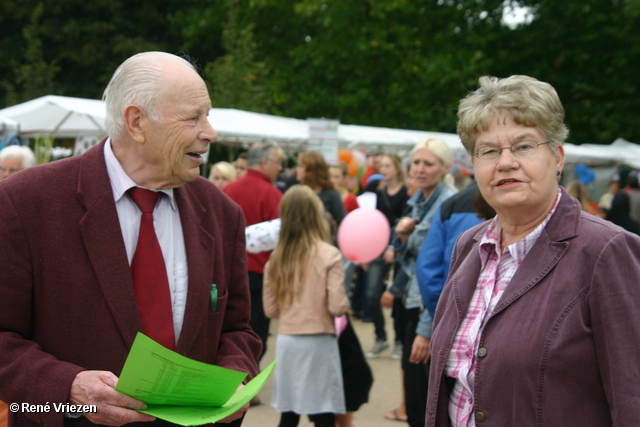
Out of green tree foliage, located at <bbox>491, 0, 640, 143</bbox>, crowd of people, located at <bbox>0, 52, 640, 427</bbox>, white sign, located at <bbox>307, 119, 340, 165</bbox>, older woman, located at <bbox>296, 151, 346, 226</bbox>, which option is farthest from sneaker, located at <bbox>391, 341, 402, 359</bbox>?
green tree foliage, located at <bbox>491, 0, 640, 143</bbox>

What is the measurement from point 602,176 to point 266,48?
11951 millimetres

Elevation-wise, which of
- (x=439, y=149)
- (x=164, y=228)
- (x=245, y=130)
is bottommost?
(x=164, y=228)

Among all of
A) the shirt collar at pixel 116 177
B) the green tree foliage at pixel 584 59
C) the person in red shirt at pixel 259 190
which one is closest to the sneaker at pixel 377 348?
the person in red shirt at pixel 259 190

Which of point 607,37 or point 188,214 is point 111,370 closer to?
point 188,214

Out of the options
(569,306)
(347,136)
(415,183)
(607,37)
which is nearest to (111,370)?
(569,306)

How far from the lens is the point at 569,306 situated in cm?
192

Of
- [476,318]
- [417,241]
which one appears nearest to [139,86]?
[476,318]

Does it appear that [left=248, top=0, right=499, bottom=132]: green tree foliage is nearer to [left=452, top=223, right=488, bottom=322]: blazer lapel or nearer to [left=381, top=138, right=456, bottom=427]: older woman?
[left=381, top=138, right=456, bottom=427]: older woman

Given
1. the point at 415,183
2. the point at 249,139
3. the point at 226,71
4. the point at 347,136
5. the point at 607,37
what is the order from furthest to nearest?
the point at 607,37
the point at 226,71
the point at 347,136
the point at 249,139
the point at 415,183

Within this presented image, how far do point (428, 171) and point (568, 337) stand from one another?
316 centimetres

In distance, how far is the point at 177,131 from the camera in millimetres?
2203

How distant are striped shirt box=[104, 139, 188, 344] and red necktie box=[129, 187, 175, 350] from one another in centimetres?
2

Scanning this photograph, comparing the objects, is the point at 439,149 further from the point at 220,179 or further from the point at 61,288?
the point at 220,179

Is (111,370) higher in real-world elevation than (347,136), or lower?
lower
